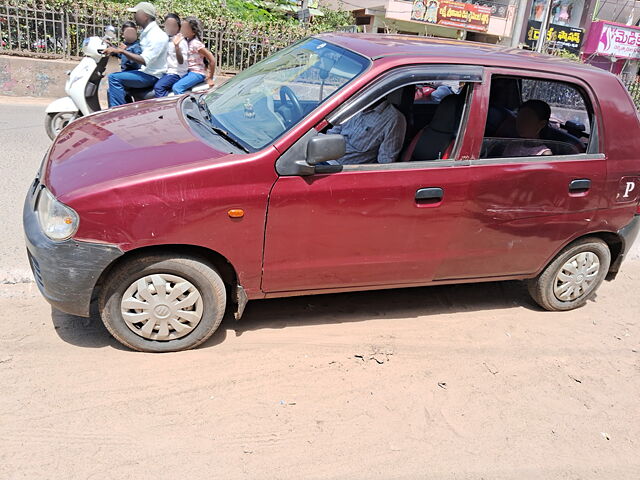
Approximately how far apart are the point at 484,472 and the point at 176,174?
2268mm

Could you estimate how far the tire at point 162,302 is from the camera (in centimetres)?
Answer: 340

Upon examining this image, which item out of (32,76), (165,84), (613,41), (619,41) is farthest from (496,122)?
(619,41)

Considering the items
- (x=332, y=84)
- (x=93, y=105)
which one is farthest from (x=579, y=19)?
(x=332, y=84)

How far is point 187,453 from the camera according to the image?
2.92 m

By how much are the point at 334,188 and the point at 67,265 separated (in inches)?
61.5

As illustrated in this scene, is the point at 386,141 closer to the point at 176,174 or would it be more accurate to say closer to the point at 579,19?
the point at 176,174

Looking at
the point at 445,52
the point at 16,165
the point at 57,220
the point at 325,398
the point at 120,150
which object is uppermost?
the point at 445,52

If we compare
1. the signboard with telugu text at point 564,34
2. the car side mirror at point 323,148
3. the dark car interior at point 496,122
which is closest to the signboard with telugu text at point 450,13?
the signboard with telugu text at point 564,34

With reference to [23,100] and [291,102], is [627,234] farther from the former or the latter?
[23,100]

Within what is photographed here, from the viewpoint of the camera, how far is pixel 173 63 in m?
7.50

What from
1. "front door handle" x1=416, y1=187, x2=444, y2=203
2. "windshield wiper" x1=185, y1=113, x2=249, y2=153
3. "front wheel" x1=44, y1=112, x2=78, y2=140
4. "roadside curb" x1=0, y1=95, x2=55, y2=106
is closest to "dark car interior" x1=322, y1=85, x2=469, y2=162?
"front door handle" x1=416, y1=187, x2=444, y2=203

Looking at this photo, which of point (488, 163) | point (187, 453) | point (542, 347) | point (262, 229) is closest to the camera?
point (187, 453)

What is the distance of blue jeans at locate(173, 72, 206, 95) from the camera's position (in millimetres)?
7160

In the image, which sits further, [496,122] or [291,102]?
[496,122]
